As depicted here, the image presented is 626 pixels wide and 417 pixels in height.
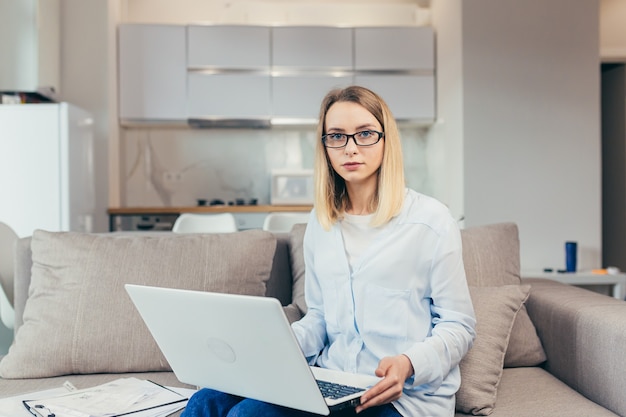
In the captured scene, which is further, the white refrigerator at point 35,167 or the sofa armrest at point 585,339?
the white refrigerator at point 35,167

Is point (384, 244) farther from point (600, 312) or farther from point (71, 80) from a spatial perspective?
point (71, 80)

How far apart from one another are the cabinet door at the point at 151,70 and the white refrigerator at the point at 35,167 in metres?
1.33

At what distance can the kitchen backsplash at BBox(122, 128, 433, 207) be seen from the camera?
5906mm

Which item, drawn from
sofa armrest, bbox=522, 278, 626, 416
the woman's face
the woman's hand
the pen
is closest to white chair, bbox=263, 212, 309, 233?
sofa armrest, bbox=522, 278, 626, 416

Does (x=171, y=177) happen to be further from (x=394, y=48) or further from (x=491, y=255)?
(x=491, y=255)

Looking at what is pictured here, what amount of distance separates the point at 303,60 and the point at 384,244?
411 cm

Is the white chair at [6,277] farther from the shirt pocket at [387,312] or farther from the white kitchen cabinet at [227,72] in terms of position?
the white kitchen cabinet at [227,72]

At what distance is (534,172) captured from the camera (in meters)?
4.73

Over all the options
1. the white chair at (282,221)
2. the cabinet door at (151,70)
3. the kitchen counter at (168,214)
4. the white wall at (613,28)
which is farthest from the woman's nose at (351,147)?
the white wall at (613,28)

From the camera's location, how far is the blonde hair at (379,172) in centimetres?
167

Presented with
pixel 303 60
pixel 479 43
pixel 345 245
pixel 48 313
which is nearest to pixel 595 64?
pixel 479 43

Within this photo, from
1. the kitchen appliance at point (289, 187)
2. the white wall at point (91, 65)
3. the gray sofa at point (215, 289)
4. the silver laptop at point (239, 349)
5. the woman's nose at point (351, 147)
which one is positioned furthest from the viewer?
the kitchen appliance at point (289, 187)

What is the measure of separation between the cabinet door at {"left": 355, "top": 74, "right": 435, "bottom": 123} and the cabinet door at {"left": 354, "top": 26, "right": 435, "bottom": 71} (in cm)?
9

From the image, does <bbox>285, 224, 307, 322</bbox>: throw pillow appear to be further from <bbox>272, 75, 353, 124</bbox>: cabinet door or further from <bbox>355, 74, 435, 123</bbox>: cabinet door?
<bbox>355, 74, 435, 123</bbox>: cabinet door
